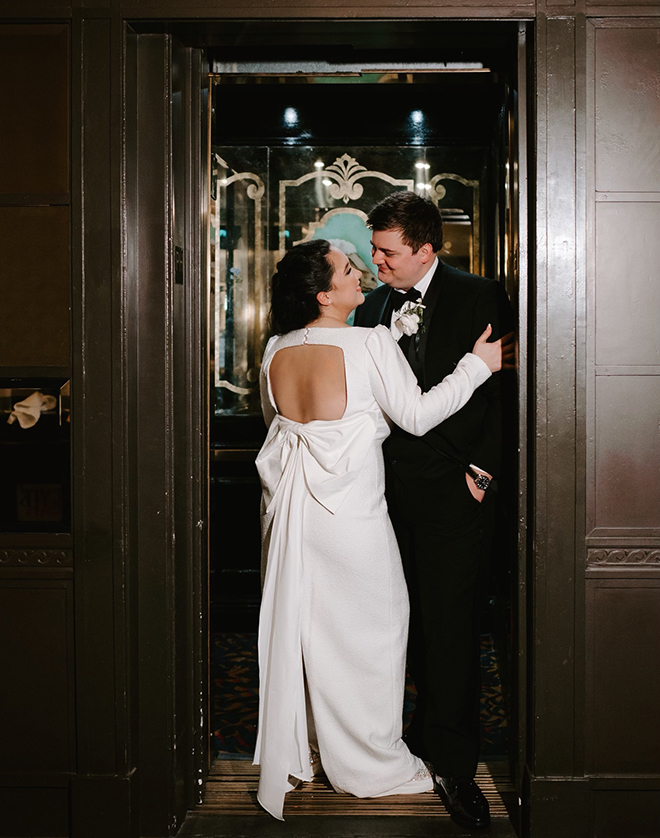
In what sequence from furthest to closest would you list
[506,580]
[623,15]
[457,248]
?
[457,248]
[506,580]
[623,15]

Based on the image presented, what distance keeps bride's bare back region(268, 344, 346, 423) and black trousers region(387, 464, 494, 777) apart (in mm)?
419

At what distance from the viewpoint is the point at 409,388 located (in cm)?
262

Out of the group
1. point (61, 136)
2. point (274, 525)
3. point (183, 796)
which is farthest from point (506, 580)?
point (61, 136)

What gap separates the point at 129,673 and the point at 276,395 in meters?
1.06

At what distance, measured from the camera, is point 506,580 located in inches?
129

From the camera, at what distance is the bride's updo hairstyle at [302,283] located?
2.72 m

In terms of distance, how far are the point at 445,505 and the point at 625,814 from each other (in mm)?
1159

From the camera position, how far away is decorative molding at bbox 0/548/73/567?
249 centimetres

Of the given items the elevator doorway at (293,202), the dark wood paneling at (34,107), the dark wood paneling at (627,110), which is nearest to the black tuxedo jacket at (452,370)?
the dark wood paneling at (627,110)

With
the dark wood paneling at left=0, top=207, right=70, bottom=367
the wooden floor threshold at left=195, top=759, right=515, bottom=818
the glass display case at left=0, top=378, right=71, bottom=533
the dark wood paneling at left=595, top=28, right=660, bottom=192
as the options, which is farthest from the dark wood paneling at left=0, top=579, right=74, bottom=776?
the dark wood paneling at left=595, top=28, right=660, bottom=192

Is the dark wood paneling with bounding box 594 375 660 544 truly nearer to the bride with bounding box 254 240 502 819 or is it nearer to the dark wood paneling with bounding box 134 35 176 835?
the bride with bounding box 254 240 502 819

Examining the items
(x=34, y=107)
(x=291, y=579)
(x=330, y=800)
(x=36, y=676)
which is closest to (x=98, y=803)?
(x=36, y=676)

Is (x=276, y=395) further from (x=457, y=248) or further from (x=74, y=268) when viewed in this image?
(x=457, y=248)

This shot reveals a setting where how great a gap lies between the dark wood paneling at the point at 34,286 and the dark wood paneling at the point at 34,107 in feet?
0.36
